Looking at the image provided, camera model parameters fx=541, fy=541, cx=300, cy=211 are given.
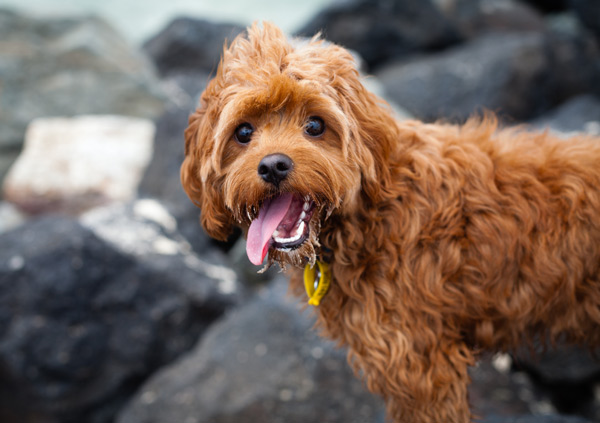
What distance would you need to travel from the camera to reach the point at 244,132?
3193 millimetres

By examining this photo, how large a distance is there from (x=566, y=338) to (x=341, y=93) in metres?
2.27

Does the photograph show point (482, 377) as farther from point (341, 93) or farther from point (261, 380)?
point (341, 93)

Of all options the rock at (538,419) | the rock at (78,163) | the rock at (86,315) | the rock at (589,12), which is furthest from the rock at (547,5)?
the rock at (538,419)

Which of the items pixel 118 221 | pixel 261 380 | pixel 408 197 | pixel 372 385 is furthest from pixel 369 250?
pixel 118 221

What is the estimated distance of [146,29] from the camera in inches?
745

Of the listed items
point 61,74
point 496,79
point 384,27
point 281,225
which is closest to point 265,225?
point 281,225

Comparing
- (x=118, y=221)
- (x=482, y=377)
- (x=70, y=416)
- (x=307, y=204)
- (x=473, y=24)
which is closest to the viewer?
(x=307, y=204)

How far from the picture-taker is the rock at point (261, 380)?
196 inches

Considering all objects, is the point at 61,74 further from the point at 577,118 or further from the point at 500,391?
the point at 500,391

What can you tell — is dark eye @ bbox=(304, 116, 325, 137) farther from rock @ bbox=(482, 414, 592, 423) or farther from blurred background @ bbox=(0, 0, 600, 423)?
rock @ bbox=(482, 414, 592, 423)

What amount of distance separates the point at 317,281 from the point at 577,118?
550 centimetres

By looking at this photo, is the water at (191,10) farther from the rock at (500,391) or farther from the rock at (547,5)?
the rock at (500,391)

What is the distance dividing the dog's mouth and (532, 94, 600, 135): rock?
16.0ft

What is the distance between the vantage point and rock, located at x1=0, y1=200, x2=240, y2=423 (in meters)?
5.92
